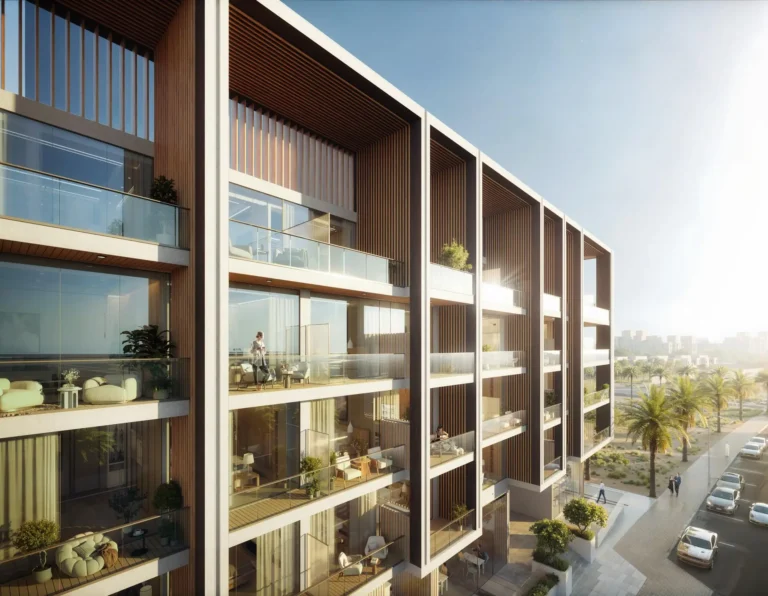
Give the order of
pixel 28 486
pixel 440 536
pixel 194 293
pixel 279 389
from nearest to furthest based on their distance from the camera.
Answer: pixel 28 486
pixel 194 293
pixel 279 389
pixel 440 536

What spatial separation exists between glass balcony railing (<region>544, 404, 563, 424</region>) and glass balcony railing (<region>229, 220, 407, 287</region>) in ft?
38.2

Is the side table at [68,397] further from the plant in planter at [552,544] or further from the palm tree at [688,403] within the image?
the palm tree at [688,403]

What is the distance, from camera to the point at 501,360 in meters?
17.4

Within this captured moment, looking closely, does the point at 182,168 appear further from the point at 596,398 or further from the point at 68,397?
the point at 596,398

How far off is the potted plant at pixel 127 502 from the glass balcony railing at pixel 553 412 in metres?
17.0

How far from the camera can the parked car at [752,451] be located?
109ft

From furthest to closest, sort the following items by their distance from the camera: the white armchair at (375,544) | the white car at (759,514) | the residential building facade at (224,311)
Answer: the white car at (759,514)
the white armchair at (375,544)
the residential building facade at (224,311)

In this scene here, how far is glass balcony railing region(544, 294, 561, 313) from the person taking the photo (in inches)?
800

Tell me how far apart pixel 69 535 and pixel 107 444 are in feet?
5.55

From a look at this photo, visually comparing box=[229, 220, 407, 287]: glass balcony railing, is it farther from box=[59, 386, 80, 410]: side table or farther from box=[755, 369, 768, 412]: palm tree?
box=[755, 369, 768, 412]: palm tree

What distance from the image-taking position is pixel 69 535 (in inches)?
310

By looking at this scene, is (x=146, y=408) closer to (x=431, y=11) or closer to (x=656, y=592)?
(x=431, y=11)

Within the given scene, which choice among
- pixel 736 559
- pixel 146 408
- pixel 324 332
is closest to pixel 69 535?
pixel 146 408

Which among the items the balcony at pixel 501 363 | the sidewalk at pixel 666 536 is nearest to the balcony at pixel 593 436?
the sidewalk at pixel 666 536
